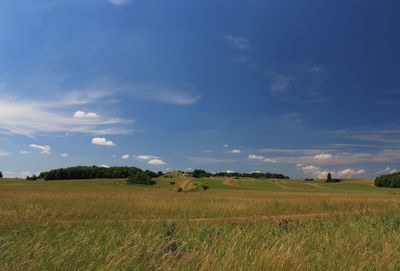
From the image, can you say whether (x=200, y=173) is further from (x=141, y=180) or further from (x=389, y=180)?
(x=389, y=180)

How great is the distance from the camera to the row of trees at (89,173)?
142 m

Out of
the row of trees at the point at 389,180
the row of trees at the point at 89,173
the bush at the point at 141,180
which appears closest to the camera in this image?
the bush at the point at 141,180

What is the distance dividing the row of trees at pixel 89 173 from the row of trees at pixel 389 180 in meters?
72.8

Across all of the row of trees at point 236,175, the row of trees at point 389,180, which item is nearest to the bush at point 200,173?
the row of trees at point 236,175

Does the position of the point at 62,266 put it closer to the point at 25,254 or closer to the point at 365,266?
the point at 25,254

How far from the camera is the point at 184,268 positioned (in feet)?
20.1

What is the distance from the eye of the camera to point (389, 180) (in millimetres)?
134500

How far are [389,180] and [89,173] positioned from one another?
99.3 m

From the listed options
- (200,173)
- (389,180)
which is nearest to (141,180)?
(200,173)

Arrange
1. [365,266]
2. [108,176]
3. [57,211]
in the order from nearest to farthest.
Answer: [365,266], [57,211], [108,176]

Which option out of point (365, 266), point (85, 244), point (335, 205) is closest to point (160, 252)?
point (85, 244)

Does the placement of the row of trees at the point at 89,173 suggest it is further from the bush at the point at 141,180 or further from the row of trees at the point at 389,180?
the row of trees at the point at 389,180

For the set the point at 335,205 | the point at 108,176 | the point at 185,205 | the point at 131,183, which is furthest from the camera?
the point at 108,176

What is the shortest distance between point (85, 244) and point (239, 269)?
3.05m
